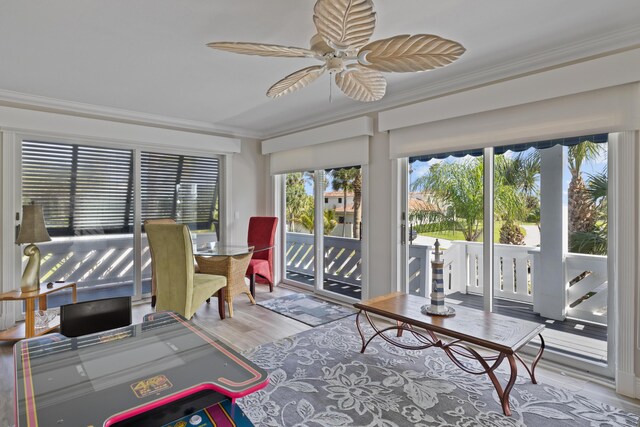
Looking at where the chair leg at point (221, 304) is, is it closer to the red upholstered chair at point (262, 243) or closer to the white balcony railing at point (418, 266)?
the red upholstered chair at point (262, 243)

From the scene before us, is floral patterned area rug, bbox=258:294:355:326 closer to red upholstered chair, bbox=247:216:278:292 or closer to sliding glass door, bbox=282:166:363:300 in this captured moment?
sliding glass door, bbox=282:166:363:300

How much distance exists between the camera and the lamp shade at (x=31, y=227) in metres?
3.18

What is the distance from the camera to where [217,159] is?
511 centimetres

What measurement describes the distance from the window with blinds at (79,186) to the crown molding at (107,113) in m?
0.39

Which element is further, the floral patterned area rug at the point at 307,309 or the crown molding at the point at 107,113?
the floral patterned area rug at the point at 307,309

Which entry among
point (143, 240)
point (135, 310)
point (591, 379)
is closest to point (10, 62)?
point (143, 240)

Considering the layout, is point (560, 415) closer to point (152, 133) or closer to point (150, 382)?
point (150, 382)

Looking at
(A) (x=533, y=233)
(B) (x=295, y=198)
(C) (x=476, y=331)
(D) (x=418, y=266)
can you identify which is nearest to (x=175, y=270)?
(B) (x=295, y=198)

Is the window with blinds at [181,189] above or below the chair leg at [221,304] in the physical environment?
above

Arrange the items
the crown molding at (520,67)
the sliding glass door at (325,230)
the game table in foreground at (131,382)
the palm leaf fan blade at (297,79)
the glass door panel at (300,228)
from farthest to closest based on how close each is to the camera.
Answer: the glass door panel at (300,228), the sliding glass door at (325,230), the crown molding at (520,67), the palm leaf fan blade at (297,79), the game table in foreground at (131,382)

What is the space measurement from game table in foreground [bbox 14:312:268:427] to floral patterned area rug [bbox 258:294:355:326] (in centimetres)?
236

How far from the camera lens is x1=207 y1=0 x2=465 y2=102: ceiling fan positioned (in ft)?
4.94

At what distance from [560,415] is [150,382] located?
224 centimetres

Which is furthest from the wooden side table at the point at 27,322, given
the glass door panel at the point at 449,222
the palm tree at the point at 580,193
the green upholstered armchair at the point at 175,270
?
the palm tree at the point at 580,193
